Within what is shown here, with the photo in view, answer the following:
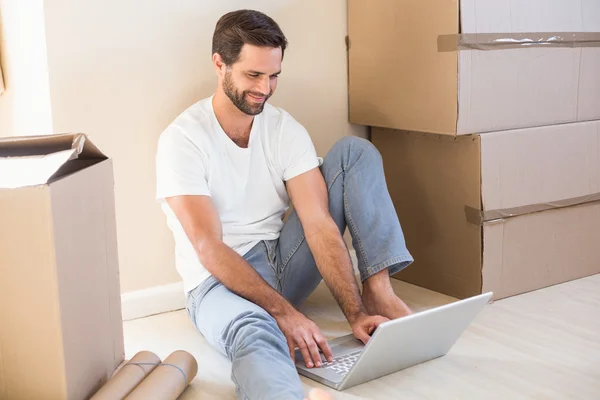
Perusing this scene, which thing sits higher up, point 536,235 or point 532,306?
point 536,235

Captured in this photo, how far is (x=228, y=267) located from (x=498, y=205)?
816mm

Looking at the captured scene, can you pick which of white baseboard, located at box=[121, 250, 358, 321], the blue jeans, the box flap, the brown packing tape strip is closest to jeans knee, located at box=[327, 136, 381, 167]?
the blue jeans

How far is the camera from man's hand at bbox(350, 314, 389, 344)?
5.98 feet

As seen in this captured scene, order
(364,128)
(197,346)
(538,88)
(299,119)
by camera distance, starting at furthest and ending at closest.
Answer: (364,128) → (299,119) → (538,88) → (197,346)

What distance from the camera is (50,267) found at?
135cm

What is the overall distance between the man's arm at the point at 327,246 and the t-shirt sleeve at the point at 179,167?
0.26 metres

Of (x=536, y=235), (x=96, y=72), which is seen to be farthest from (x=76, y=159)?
(x=536, y=235)

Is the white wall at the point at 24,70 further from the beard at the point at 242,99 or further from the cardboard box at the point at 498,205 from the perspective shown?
the cardboard box at the point at 498,205

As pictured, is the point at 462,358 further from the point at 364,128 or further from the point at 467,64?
the point at 364,128

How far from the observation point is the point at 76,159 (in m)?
1.57

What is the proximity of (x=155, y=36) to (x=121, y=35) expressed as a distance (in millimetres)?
93

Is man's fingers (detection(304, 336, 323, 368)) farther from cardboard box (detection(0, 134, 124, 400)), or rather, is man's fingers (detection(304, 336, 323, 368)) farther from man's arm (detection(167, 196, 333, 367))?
cardboard box (detection(0, 134, 124, 400))

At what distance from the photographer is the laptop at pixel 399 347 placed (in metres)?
1.59

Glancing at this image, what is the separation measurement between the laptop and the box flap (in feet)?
2.11
